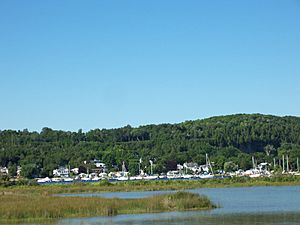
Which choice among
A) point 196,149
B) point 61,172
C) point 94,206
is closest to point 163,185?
point 94,206

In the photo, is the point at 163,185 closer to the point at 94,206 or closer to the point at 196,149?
the point at 94,206

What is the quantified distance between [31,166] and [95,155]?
1408 inches

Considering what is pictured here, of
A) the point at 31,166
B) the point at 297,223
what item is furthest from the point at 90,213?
the point at 31,166

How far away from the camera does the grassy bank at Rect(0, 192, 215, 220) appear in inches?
1630

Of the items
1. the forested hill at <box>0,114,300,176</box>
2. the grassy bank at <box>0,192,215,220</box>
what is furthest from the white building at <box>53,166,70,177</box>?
the grassy bank at <box>0,192,215,220</box>

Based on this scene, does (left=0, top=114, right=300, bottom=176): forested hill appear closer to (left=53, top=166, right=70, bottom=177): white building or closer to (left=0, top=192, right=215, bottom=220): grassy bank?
(left=53, top=166, right=70, bottom=177): white building

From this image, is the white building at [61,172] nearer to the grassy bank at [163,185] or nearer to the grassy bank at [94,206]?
the grassy bank at [163,185]

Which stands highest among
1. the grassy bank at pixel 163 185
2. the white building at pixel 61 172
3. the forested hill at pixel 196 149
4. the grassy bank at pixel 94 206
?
the forested hill at pixel 196 149

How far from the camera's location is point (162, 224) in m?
37.4

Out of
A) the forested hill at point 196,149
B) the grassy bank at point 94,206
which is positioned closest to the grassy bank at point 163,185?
the grassy bank at point 94,206

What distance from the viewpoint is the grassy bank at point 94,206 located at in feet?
136

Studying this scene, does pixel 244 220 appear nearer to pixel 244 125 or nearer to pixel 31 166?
pixel 31 166

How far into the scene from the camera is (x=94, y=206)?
43.3 m

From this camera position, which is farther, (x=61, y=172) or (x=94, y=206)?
(x=61, y=172)
